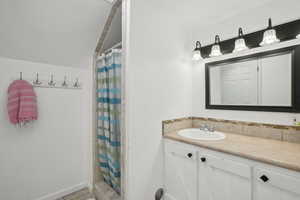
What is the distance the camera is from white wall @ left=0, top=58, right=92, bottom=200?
4.33ft

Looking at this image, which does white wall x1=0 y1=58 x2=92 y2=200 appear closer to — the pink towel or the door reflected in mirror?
the pink towel

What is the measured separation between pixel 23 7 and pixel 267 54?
231cm

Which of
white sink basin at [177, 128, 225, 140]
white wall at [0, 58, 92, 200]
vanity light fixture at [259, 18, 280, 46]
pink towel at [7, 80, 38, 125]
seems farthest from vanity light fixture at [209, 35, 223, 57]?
pink towel at [7, 80, 38, 125]

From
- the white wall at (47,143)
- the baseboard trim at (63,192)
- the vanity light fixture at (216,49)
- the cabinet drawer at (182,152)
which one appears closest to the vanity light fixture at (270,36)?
the vanity light fixture at (216,49)

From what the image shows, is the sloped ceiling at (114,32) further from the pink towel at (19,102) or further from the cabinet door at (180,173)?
the cabinet door at (180,173)

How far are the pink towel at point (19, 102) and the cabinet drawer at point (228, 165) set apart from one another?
1748 mm

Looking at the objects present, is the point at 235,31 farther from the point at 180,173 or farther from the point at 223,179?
the point at 180,173

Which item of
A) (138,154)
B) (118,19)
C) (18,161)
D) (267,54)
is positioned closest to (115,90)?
(138,154)

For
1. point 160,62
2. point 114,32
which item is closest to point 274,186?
point 160,62

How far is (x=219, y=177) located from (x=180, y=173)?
15.2 inches

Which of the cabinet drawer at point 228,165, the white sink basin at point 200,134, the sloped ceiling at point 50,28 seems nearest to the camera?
the cabinet drawer at point 228,165

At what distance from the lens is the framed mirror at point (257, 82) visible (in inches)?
46.7

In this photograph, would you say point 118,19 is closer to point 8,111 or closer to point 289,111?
point 8,111

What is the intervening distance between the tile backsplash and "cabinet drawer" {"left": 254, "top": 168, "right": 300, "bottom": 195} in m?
0.59
